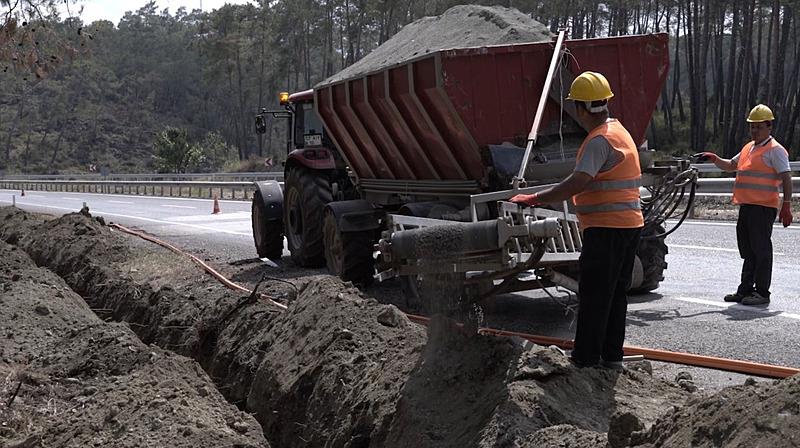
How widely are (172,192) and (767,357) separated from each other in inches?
1552

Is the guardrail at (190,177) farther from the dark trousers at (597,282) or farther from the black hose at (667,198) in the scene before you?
the dark trousers at (597,282)

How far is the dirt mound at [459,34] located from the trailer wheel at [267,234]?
333 centimetres

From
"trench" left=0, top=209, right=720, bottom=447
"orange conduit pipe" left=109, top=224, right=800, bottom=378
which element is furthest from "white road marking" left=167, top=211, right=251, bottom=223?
"orange conduit pipe" left=109, top=224, right=800, bottom=378

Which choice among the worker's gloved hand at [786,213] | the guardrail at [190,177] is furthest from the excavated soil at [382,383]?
the guardrail at [190,177]

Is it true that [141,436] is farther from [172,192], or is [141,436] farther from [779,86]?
[779,86]

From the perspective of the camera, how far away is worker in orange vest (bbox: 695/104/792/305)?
893cm

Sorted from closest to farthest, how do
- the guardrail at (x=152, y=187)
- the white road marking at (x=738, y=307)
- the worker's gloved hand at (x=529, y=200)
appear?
the worker's gloved hand at (x=529, y=200) → the white road marking at (x=738, y=307) → the guardrail at (x=152, y=187)

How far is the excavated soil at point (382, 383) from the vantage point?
404 cm

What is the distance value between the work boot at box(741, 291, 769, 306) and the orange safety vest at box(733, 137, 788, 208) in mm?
862

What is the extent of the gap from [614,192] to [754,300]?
12.3ft

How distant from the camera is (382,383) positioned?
245 inches

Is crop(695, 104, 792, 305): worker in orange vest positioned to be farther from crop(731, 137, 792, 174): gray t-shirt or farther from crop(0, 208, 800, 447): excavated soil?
crop(0, 208, 800, 447): excavated soil

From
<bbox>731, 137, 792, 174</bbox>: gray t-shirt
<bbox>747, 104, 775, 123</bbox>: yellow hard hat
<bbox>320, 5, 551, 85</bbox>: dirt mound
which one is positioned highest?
<bbox>320, 5, 551, 85</bbox>: dirt mound

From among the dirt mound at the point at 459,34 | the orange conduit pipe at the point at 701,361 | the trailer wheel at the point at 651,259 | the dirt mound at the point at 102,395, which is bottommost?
the dirt mound at the point at 102,395
